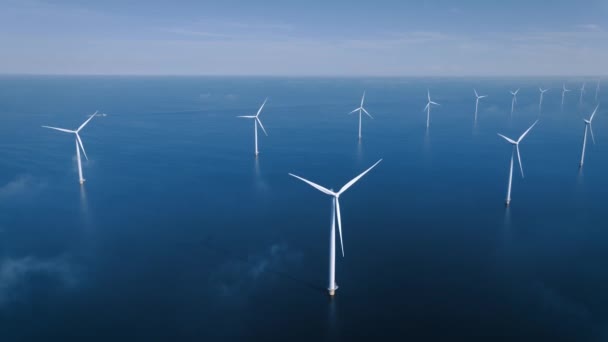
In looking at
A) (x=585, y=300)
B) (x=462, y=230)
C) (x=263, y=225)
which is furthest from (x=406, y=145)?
(x=585, y=300)

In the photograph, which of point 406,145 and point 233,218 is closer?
point 233,218

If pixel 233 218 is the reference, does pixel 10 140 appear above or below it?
above

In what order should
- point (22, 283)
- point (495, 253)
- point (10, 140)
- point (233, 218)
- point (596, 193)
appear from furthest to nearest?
point (10, 140), point (596, 193), point (233, 218), point (495, 253), point (22, 283)

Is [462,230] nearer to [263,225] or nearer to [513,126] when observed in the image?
[263,225]

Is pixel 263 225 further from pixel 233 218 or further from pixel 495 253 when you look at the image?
pixel 495 253

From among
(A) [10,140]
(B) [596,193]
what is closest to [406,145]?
(B) [596,193]

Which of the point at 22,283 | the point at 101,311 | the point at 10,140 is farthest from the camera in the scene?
the point at 10,140
